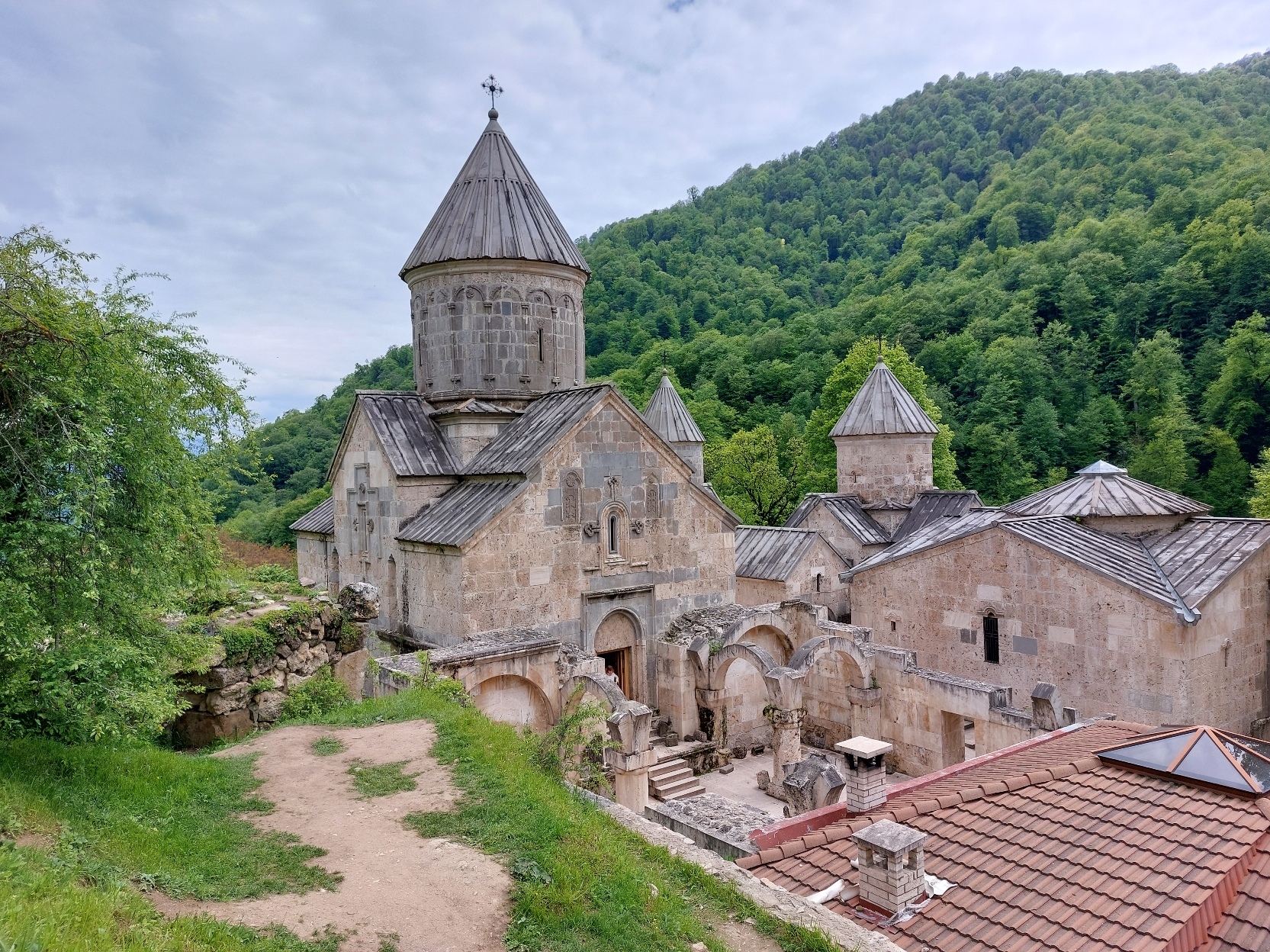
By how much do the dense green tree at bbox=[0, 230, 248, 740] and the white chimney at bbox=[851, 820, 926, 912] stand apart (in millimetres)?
4871

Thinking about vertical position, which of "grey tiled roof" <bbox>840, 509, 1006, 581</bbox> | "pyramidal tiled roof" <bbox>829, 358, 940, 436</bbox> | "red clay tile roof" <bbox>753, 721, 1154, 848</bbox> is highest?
"pyramidal tiled roof" <bbox>829, 358, 940, 436</bbox>

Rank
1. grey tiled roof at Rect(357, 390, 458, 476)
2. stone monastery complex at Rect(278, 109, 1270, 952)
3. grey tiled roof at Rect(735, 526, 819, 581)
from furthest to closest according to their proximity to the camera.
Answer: grey tiled roof at Rect(735, 526, 819, 581) < grey tiled roof at Rect(357, 390, 458, 476) < stone monastery complex at Rect(278, 109, 1270, 952)

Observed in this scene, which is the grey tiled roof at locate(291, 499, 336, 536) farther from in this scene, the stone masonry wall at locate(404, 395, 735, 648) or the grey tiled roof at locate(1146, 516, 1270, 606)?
the grey tiled roof at locate(1146, 516, 1270, 606)

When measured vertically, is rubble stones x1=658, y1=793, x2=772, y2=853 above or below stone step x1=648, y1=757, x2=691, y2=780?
above

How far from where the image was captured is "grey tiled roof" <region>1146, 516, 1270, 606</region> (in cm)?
1115

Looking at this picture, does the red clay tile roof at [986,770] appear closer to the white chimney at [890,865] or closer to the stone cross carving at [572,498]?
the white chimney at [890,865]

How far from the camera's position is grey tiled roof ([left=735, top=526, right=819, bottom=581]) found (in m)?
17.6

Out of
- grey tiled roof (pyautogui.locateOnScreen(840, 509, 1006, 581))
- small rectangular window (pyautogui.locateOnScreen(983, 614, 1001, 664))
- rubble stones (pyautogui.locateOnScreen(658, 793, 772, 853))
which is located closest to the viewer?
rubble stones (pyautogui.locateOnScreen(658, 793, 772, 853))

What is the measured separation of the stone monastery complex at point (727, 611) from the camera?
7.14 meters

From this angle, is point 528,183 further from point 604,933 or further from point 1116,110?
point 1116,110

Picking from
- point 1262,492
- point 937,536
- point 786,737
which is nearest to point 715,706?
point 786,737

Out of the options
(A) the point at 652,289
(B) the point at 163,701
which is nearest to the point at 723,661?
(B) the point at 163,701

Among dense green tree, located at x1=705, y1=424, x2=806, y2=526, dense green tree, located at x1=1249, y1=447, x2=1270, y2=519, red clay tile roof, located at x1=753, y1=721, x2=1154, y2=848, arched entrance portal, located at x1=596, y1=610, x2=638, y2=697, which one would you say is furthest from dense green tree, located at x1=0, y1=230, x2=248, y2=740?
dense green tree, located at x1=705, y1=424, x2=806, y2=526

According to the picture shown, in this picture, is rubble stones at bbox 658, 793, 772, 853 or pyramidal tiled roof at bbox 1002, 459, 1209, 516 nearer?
rubble stones at bbox 658, 793, 772, 853
